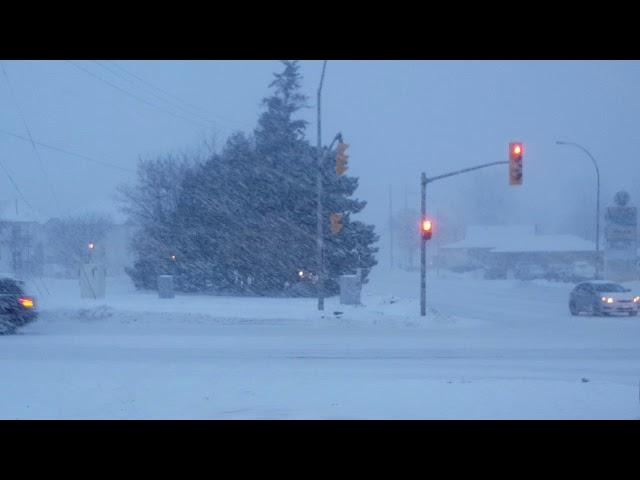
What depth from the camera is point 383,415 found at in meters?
9.36

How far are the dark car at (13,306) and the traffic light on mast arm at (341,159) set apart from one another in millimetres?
10222

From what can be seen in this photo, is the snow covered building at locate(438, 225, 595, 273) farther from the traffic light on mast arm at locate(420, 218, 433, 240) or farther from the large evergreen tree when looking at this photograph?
the traffic light on mast arm at locate(420, 218, 433, 240)

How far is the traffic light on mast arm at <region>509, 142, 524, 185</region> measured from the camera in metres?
25.0

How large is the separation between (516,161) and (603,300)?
A: 8.93 meters

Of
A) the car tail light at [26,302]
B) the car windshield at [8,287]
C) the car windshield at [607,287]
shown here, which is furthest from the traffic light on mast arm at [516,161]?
the car windshield at [8,287]

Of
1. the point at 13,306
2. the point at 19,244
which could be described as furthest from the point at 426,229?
the point at 19,244

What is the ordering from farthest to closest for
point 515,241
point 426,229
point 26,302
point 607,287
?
→ point 515,241 < point 607,287 < point 426,229 < point 26,302

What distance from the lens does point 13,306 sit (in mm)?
20766

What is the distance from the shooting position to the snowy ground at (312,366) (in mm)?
9930

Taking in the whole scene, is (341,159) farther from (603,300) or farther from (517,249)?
(517,249)
